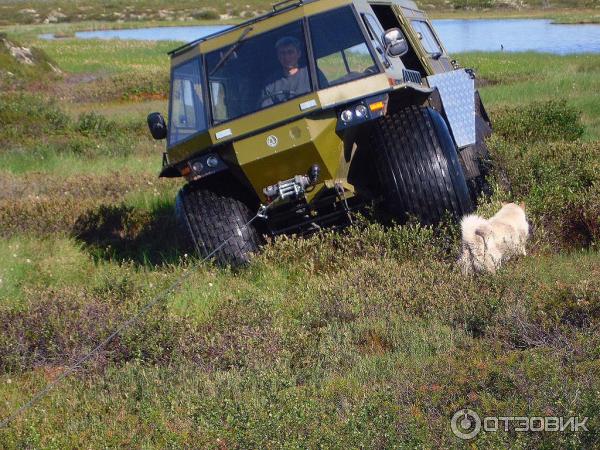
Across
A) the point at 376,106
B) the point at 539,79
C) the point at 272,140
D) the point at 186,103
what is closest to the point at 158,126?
the point at 186,103

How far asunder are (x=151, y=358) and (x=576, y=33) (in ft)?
132

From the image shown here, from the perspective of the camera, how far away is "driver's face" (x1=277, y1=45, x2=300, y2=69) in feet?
25.5

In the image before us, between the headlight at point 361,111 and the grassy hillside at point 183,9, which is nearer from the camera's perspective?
the headlight at point 361,111

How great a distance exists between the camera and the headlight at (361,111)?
7.49m

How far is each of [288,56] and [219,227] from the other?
5.04 feet

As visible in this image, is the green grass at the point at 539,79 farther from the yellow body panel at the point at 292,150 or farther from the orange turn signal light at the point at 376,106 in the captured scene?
Answer: the yellow body panel at the point at 292,150

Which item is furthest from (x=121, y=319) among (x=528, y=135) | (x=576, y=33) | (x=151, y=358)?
(x=576, y=33)

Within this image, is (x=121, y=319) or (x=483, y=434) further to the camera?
(x=121, y=319)

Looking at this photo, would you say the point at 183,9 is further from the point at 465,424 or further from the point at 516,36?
the point at 465,424

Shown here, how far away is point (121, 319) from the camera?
646 centimetres

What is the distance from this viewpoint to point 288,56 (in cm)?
781

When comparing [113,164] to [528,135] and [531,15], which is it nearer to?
[528,135]

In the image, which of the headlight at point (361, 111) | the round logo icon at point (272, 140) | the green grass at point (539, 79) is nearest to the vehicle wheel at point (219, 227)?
the round logo icon at point (272, 140)

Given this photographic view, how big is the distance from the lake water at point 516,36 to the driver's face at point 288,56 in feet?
86.3
